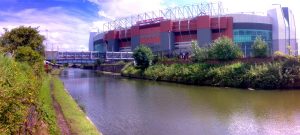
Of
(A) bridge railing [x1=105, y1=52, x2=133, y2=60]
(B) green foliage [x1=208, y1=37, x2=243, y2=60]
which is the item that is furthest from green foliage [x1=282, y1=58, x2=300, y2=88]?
(A) bridge railing [x1=105, y1=52, x2=133, y2=60]

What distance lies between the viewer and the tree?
4109 centimetres

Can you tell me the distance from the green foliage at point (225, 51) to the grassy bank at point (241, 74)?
148 centimetres

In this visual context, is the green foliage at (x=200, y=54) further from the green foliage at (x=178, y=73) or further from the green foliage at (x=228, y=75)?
the green foliage at (x=228, y=75)

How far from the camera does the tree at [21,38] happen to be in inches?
1618

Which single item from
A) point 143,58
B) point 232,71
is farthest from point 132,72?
point 232,71

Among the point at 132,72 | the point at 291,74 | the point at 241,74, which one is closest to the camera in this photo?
the point at 291,74

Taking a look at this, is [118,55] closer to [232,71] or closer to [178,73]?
[178,73]

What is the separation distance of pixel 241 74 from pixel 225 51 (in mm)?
6860

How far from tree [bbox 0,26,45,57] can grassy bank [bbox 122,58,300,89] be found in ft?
77.5

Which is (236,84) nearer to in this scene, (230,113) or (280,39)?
(230,113)

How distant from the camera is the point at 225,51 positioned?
53.2 meters

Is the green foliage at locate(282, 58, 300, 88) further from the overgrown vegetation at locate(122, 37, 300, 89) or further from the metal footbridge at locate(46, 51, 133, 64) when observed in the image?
the metal footbridge at locate(46, 51, 133, 64)

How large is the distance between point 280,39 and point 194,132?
6581 centimetres

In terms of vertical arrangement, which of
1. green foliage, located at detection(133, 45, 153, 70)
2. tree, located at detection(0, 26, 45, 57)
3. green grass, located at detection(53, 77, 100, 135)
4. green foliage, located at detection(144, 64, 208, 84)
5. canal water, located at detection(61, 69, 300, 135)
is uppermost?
tree, located at detection(0, 26, 45, 57)
